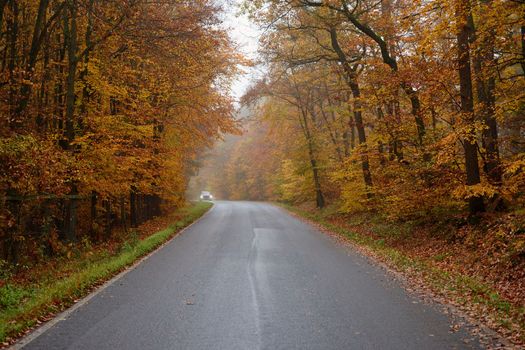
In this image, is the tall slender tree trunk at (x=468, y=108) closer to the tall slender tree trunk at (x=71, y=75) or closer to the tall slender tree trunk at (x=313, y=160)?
the tall slender tree trunk at (x=71, y=75)

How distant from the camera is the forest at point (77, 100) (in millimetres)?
11906

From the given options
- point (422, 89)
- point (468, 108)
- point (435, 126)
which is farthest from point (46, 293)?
point (435, 126)

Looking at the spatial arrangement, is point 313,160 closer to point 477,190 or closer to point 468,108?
point 468,108

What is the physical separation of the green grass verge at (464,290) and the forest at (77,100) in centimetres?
891

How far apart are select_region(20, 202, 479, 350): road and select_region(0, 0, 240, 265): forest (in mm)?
4015

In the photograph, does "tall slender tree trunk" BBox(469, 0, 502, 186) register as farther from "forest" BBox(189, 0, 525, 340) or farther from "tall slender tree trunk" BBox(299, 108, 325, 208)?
"tall slender tree trunk" BBox(299, 108, 325, 208)

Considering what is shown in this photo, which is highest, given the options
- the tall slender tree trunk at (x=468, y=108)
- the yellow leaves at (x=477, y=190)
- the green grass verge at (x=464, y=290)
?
the tall slender tree trunk at (x=468, y=108)

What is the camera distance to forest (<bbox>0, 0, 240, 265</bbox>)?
1191 cm

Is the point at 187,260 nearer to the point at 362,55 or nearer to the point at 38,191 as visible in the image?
the point at 38,191

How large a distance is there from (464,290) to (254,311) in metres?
4.18

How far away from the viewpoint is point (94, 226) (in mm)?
17984

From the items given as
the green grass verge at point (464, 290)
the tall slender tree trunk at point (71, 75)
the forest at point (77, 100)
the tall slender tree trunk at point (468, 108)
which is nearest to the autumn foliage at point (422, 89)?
the tall slender tree trunk at point (468, 108)

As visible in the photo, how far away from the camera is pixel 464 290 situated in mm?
8328

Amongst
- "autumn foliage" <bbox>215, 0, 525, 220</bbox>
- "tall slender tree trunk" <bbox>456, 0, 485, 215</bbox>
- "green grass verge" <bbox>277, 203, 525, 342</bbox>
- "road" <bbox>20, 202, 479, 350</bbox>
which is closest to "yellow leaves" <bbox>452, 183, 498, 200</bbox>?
"autumn foliage" <bbox>215, 0, 525, 220</bbox>
